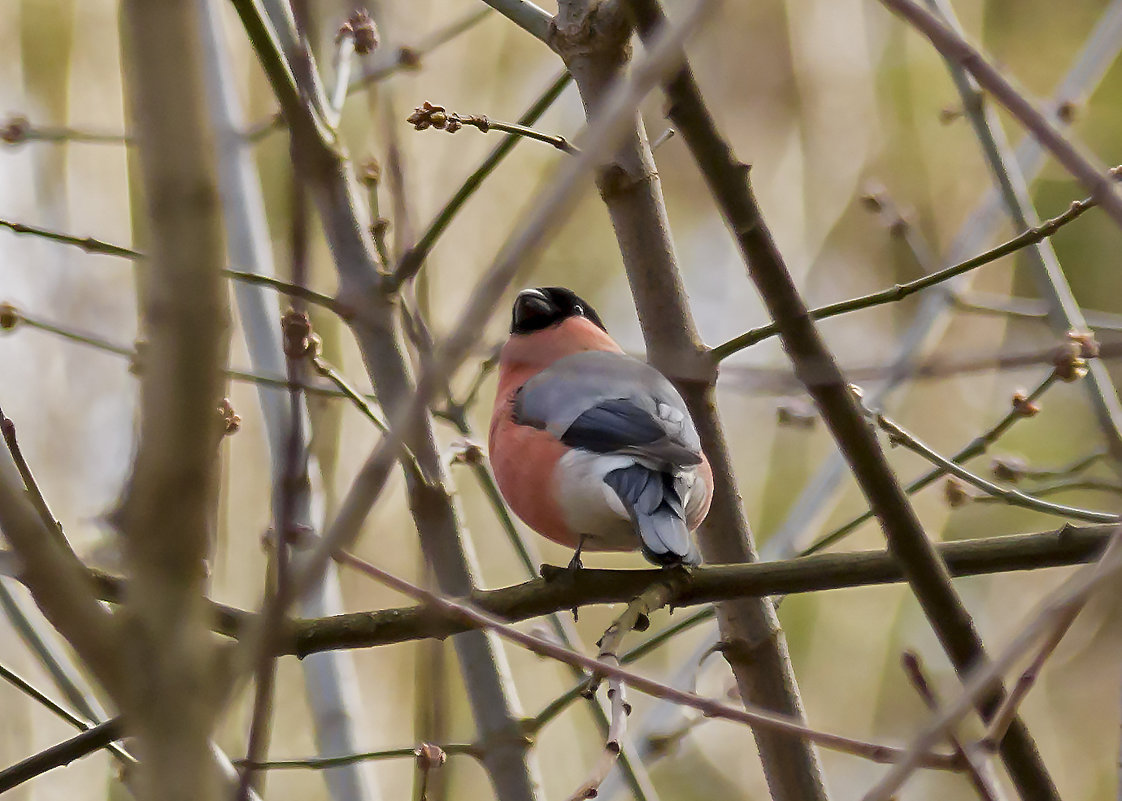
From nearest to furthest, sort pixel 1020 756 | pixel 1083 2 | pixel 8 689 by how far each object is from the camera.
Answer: pixel 1020 756, pixel 8 689, pixel 1083 2

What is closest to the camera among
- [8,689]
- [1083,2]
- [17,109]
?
[8,689]

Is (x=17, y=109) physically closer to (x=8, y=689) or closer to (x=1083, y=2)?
(x=8, y=689)

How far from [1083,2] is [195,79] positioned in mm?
4169

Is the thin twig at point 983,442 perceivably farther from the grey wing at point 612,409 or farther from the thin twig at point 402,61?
the thin twig at point 402,61

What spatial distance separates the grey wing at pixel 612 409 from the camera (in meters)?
1.85

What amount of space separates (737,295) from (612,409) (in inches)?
64.7

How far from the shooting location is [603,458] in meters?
1.92

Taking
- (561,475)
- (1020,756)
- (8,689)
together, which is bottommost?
(1020,756)

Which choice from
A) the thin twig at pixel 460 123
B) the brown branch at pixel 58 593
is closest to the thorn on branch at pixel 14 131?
the thin twig at pixel 460 123

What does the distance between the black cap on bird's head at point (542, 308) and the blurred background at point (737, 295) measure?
33cm

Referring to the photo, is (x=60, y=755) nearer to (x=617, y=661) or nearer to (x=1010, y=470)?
(x=617, y=661)

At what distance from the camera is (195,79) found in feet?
1.80

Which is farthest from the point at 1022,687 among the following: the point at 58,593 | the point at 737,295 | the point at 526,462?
the point at 737,295

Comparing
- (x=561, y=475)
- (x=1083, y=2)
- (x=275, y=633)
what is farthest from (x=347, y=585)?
(x=1083, y=2)
